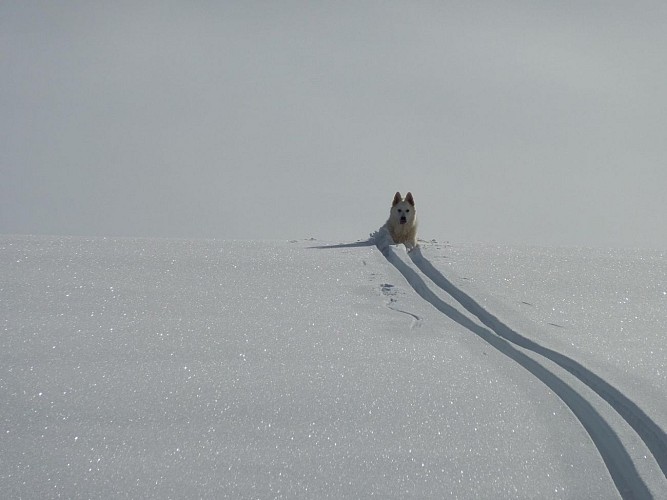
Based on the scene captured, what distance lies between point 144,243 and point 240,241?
120cm

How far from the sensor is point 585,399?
2.98 metres

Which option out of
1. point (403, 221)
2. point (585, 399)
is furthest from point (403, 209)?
point (585, 399)

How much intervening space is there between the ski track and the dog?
428 centimetres

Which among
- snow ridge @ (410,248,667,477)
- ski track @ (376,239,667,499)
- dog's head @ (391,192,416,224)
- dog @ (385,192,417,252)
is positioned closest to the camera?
ski track @ (376,239,667,499)

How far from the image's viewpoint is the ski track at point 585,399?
7.96ft

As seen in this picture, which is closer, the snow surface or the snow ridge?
the snow surface

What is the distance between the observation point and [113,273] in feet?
19.0

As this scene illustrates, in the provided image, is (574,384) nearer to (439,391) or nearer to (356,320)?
(439,391)

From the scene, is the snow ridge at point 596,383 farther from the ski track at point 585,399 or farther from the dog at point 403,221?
the dog at point 403,221

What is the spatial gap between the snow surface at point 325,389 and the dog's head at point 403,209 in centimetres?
455

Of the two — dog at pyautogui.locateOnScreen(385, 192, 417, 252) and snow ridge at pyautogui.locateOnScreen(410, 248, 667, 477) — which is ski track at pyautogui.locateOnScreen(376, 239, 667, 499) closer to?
snow ridge at pyautogui.locateOnScreen(410, 248, 667, 477)

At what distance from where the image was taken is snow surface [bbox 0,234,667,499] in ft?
7.57

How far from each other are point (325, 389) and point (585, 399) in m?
0.99

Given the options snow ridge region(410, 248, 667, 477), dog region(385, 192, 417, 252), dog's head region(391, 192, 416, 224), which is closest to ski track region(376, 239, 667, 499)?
snow ridge region(410, 248, 667, 477)
